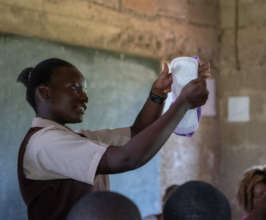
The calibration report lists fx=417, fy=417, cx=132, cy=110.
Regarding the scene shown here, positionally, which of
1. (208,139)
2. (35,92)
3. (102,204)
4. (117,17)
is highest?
(117,17)

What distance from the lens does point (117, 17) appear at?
288 centimetres

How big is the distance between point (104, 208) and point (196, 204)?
0.56ft

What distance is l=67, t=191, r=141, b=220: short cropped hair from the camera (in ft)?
2.45

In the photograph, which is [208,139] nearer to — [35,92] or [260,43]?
[260,43]

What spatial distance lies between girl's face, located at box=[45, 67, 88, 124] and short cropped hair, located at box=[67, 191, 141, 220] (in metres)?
0.58

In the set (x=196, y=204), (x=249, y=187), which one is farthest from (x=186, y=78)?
(x=249, y=187)

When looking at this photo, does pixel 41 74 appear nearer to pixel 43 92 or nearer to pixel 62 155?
pixel 43 92

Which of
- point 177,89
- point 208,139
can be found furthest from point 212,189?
point 208,139

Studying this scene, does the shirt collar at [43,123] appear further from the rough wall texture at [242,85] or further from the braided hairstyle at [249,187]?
the rough wall texture at [242,85]

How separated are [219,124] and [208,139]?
202mm

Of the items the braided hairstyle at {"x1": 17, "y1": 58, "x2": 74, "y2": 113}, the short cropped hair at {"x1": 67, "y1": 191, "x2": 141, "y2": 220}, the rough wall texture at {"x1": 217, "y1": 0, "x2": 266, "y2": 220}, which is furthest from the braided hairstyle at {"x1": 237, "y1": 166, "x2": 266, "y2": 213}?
the rough wall texture at {"x1": 217, "y1": 0, "x2": 266, "y2": 220}

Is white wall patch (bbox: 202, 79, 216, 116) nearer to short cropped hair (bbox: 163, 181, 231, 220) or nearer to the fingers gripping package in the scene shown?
the fingers gripping package

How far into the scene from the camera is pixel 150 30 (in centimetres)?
310

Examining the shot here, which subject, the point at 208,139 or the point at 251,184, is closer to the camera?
the point at 251,184
